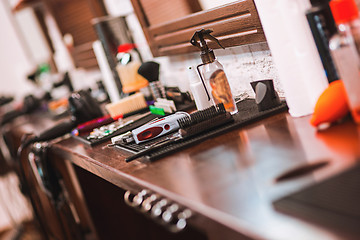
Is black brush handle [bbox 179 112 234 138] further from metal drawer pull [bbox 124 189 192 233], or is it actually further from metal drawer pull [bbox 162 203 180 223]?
metal drawer pull [bbox 162 203 180 223]

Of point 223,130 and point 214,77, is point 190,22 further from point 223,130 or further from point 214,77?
point 223,130

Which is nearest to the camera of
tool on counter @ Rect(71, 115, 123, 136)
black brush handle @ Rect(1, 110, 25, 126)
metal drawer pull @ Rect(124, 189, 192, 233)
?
metal drawer pull @ Rect(124, 189, 192, 233)

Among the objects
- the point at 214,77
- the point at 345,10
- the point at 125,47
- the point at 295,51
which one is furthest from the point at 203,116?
the point at 125,47

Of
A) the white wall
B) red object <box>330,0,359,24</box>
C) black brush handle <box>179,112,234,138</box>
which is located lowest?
black brush handle <box>179,112,234,138</box>

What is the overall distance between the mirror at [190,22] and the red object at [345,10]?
2.23 ft

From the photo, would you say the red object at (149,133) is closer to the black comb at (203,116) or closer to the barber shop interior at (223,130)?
the barber shop interior at (223,130)

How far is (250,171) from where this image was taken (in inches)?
39.1

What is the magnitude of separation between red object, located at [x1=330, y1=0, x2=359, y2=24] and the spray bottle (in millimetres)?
625

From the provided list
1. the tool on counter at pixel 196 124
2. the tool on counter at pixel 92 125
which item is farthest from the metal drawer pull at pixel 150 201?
the tool on counter at pixel 92 125

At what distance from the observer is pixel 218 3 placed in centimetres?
198

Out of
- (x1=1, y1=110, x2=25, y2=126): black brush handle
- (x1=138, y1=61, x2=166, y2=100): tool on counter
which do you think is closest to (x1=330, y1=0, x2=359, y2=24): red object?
Result: (x1=138, y1=61, x2=166, y2=100): tool on counter

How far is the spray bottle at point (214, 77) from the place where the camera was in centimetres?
157

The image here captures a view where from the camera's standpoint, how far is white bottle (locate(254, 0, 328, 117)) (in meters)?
1.22

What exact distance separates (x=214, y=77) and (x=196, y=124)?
0.66 feet
